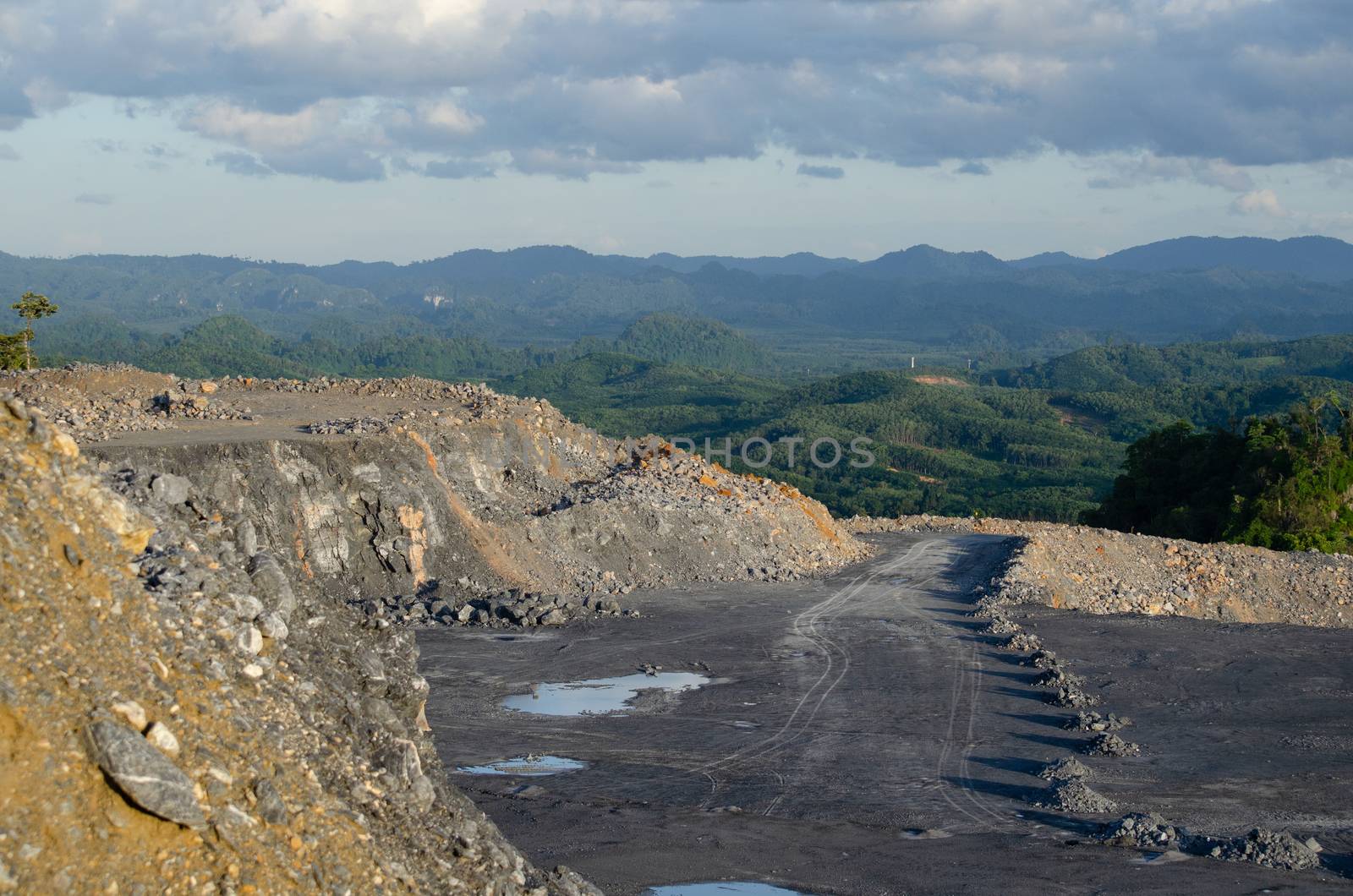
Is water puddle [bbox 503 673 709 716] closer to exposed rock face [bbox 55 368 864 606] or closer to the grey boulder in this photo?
exposed rock face [bbox 55 368 864 606]

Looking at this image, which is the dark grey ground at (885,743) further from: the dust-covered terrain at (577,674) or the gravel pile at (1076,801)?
the gravel pile at (1076,801)

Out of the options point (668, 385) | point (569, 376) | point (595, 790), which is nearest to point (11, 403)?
point (595, 790)

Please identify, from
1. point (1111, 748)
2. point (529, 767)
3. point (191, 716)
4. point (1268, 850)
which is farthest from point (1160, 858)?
point (191, 716)

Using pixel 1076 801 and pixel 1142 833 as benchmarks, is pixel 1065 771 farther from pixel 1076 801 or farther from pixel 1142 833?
pixel 1142 833

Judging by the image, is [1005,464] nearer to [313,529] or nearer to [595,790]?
[313,529]

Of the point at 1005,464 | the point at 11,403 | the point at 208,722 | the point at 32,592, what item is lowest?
the point at 1005,464

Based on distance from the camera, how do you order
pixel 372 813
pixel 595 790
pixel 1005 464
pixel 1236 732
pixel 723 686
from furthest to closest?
pixel 1005 464 < pixel 723 686 < pixel 1236 732 < pixel 595 790 < pixel 372 813
